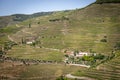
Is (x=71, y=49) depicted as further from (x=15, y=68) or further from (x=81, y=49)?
(x=15, y=68)

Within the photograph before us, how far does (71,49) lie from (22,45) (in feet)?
123

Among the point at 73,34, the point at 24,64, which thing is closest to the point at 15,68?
the point at 24,64

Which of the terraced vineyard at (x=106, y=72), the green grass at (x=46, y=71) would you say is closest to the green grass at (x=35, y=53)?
the green grass at (x=46, y=71)

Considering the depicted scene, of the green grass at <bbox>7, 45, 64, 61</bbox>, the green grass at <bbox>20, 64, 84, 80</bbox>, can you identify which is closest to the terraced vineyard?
the green grass at <bbox>20, 64, 84, 80</bbox>

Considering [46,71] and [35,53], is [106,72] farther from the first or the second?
[35,53]

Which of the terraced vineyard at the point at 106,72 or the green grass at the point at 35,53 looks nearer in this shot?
the terraced vineyard at the point at 106,72

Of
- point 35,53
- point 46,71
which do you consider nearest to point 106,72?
point 46,71

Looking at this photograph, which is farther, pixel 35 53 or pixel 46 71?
pixel 35 53

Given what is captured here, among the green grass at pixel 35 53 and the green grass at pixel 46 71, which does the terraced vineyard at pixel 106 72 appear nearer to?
the green grass at pixel 46 71

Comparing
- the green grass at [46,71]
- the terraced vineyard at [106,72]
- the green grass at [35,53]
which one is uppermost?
the green grass at [35,53]

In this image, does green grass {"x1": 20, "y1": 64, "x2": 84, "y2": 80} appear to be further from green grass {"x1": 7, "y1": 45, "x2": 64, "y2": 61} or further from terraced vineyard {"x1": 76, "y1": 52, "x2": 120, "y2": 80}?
terraced vineyard {"x1": 76, "y1": 52, "x2": 120, "y2": 80}

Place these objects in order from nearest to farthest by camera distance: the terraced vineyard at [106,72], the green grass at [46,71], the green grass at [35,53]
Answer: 1. the terraced vineyard at [106,72]
2. the green grass at [46,71]
3. the green grass at [35,53]

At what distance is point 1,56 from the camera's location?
159000mm

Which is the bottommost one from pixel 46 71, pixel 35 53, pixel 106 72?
pixel 46 71
